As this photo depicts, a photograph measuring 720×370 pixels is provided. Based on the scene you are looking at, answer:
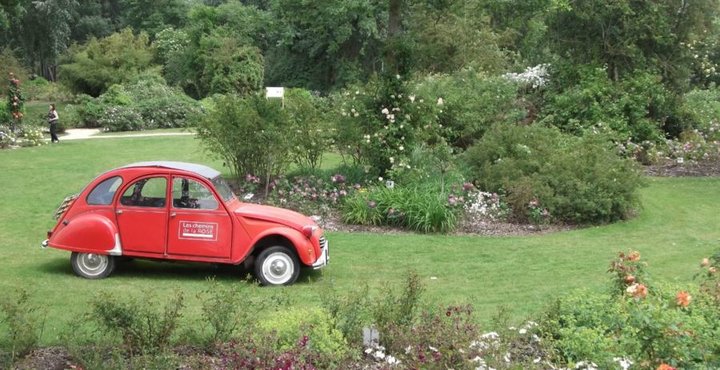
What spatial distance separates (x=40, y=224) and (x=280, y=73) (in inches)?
1294

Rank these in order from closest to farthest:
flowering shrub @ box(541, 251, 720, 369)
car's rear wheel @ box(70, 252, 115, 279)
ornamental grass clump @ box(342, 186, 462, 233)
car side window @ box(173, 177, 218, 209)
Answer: flowering shrub @ box(541, 251, 720, 369)
car side window @ box(173, 177, 218, 209)
car's rear wheel @ box(70, 252, 115, 279)
ornamental grass clump @ box(342, 186, 462, 233)

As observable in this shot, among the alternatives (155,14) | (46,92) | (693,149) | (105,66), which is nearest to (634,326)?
(693,149)

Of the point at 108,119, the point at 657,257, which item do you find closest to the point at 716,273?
the point at 657,257

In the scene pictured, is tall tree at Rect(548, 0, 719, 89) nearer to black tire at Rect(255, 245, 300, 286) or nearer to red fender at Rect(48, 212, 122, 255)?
black tire at Rect(255, 245, 300, 286)

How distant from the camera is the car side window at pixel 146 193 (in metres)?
8.45

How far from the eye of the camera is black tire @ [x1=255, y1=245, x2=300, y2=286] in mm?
8453

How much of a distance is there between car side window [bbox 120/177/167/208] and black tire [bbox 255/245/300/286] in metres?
1.36

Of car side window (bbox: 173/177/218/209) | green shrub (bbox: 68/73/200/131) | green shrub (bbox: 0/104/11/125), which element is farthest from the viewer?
green shrub (bbox: 68/73/200/131)

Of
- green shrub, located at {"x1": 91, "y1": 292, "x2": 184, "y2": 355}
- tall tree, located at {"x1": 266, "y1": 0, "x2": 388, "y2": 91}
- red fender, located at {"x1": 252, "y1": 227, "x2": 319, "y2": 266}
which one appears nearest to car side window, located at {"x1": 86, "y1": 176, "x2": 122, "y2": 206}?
red fender, located at {"x1": 252, "y1": 227, "x2": 319, "y2": 266}

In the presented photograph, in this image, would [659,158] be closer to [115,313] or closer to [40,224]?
[40,224]

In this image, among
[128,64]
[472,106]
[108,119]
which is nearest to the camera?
Answer: [472,106]

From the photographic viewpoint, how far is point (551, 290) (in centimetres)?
833

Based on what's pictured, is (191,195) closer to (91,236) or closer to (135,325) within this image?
(91,236)

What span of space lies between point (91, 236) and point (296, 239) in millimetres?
2363
